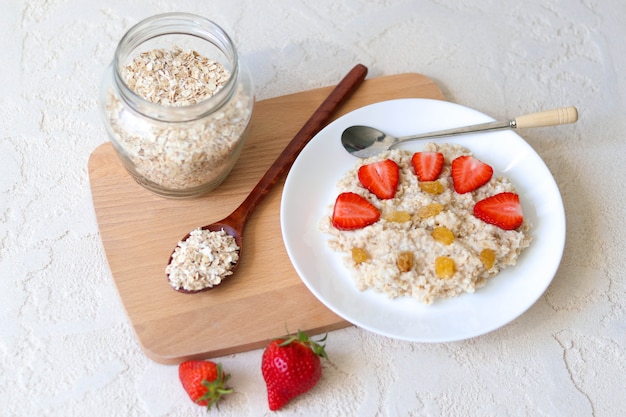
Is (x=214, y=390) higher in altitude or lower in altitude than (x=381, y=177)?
lower

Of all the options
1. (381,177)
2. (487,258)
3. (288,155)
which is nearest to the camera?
(487,258)

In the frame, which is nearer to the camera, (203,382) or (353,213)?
(203,382)

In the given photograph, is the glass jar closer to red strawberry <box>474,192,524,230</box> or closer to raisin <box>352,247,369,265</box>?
raisin <box>352,247,369,265</box>

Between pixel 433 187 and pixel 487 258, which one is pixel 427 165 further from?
pixel 487 258

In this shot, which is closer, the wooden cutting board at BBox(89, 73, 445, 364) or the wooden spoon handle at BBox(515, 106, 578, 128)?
the wooden cutting board at BBox(89, 73, 445, 364)

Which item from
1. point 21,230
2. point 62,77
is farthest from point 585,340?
point 62,77

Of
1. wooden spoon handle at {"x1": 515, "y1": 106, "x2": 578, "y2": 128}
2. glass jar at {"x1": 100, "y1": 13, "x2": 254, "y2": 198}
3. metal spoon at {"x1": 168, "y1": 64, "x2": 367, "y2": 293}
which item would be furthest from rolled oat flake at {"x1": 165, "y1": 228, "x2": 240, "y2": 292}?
wooden spoon handle at {"x1": 515, "y1": 106, "x2": 578, "y2": 128}

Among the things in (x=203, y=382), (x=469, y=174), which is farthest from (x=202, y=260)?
(x=469, y=174)
